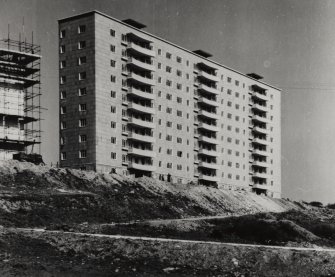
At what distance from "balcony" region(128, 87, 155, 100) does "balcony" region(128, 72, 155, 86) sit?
4.89 feet

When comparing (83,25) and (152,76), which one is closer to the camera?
A: (83,25)

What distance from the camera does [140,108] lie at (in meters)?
92.5

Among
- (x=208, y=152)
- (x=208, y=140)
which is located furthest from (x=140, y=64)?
(x=208, y=152)

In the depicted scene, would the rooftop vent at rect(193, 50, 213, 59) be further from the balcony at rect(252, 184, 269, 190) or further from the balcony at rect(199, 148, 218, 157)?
the balcony at rect(252, 184, 269, 190)

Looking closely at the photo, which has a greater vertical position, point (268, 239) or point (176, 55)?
point (176, 55)

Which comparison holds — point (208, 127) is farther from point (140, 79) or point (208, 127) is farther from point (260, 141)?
point (140, 79)

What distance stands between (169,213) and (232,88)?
6439cm

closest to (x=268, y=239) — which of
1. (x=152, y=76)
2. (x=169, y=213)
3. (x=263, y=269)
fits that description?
(x=263, y=269)

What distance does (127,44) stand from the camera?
91.2m

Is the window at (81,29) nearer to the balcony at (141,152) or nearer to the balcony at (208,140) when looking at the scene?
the balcony at (141,152)

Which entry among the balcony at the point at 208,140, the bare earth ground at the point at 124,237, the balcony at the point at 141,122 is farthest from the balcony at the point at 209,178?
the bare earth ground at the point at 124,237

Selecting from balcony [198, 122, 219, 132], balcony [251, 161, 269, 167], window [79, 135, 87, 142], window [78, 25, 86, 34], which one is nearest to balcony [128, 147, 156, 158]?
window [79, 135, 87, 142]

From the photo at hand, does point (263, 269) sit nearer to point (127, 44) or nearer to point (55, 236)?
point (55, 236)

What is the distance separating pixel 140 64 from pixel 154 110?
823cm
